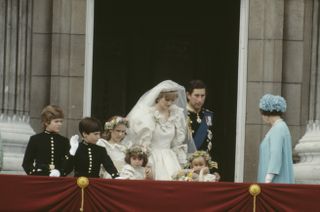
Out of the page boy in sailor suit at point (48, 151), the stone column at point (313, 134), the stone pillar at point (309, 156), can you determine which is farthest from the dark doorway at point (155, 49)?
the page boy in sailor suit at point (48, 151)

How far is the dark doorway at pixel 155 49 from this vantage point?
85.9 ft

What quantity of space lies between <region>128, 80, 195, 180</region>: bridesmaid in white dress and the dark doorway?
531 cm

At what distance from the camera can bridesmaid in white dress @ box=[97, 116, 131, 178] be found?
1991 cm

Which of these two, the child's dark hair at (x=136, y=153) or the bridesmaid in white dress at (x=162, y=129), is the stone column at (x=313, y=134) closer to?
the bridesmaid in white dress at (x=162, y=129)

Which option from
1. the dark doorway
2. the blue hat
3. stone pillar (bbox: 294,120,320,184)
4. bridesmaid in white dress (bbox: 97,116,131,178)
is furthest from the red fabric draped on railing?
the dark doorway

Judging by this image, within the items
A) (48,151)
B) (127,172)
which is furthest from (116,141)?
(48,151)

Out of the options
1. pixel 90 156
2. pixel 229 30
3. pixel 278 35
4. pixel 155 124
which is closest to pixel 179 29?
pixel 229 30

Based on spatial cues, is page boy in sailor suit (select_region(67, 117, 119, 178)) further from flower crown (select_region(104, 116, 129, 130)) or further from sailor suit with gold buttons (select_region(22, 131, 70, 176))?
flower crown (select_region(104, 116, 129, 130))

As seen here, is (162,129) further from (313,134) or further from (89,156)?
(313,134)

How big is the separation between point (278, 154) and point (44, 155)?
9.16 feet

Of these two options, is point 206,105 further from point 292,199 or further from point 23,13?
point 292,199

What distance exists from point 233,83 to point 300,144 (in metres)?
3.02

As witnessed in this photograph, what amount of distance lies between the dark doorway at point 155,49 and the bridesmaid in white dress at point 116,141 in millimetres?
5774

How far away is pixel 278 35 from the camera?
74.5 feet
